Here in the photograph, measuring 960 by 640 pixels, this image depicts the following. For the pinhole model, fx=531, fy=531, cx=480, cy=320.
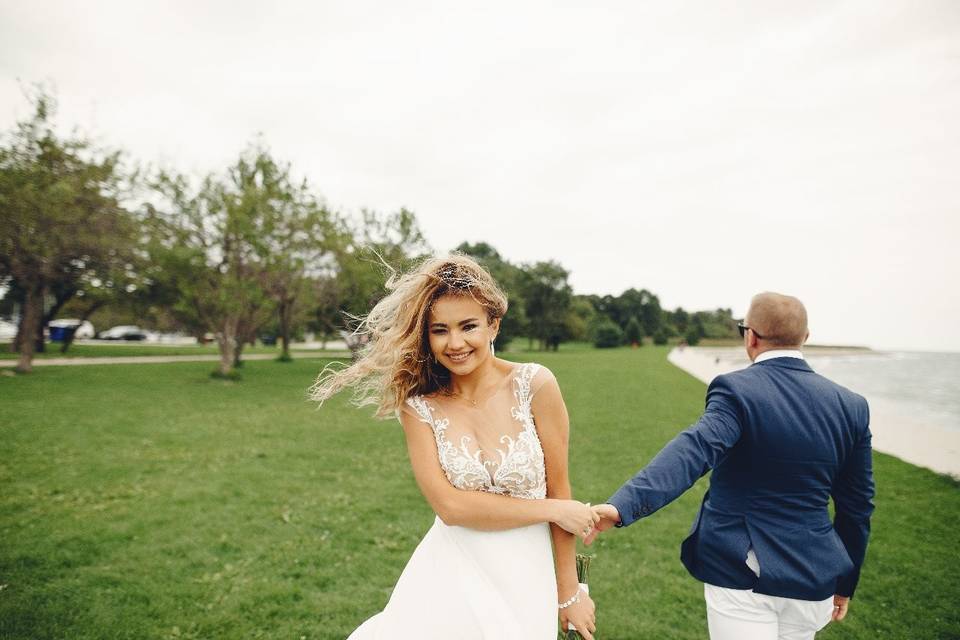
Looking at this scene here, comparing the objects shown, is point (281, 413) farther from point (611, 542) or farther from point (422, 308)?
point (422, 308)

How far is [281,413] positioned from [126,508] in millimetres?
9001

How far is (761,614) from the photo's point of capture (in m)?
2.67

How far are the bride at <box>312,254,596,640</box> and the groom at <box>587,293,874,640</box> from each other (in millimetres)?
429

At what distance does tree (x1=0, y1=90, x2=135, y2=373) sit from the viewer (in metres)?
21.1

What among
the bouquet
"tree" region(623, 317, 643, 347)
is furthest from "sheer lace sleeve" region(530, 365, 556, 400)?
"tree" region(623, 317, 643, 347)

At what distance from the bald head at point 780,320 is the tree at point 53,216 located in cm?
2599

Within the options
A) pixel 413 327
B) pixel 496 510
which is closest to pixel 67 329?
pixel 413 327

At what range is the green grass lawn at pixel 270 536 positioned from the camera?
511 centimetres

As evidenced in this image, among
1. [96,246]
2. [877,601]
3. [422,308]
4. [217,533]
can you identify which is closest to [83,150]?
[96,246]

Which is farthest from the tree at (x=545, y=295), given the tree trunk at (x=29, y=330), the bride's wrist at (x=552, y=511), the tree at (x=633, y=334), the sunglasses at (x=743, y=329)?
the bride's wrist at (x=552, y=511)

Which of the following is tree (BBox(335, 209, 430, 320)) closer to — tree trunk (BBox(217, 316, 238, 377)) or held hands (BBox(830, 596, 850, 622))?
tree trunk (BBox(217, 316, 238, 377))

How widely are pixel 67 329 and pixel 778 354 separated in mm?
49083

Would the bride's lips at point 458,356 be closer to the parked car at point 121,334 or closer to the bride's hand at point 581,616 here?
the bride's hand at point 581,616

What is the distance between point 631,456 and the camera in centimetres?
1185
